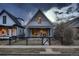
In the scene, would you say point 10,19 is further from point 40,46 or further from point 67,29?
point 67,29

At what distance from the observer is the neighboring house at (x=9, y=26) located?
2.72 metres

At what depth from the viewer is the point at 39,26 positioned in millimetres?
2742

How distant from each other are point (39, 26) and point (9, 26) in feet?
1.78

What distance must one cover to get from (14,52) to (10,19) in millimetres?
617

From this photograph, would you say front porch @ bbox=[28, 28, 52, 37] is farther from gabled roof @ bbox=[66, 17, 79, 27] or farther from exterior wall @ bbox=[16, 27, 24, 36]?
gabled roof @ bbox=[66, 17, 79, 27]

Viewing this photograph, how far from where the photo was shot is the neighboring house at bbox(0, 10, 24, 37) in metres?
2.72

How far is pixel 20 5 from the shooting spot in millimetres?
2766

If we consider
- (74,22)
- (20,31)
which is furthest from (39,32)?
(74,22)

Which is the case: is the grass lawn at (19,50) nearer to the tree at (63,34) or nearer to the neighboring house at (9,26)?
the neighboring house at (9,26)

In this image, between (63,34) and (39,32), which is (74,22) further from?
(39,32)

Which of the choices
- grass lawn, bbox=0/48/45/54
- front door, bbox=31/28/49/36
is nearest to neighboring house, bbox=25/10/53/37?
front door, bbox=31/28/49/36

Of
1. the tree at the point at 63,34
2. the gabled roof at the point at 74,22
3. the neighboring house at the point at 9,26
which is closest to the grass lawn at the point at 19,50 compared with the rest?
the neighboring house at the point at 9,26

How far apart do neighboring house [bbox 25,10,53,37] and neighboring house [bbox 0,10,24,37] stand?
146 mm

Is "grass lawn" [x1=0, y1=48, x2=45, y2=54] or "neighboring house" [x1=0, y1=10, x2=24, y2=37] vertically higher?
"neighboring house" [x1=0, y1=10, x2=24, y2=37]
